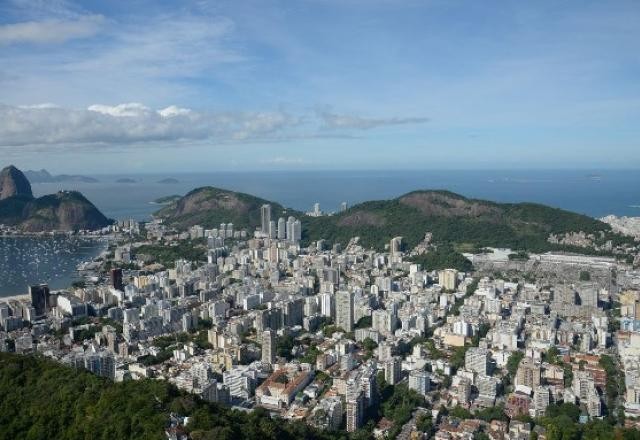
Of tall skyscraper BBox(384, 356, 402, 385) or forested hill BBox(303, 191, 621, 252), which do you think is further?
forested hill BBox(303, 191, 621, 252)

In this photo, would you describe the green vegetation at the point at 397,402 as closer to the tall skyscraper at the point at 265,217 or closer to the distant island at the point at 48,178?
the tall skyscraper at the point at 265,217

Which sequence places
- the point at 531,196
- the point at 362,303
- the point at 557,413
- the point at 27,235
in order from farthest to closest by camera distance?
the point at 531,196 → the point at 27,235 → the point at 362,303 → the point at 557,413

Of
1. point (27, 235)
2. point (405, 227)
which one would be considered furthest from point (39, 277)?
point (405, 227)

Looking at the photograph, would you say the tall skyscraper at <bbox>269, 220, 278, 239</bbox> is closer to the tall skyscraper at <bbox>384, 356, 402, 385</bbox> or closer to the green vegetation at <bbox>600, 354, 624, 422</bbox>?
the tall skyscraper at <bbox>384, 356, 402, 385</bbox>

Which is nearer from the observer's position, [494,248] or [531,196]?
[494,248]

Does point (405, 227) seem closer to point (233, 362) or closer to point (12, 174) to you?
point (233, 362)

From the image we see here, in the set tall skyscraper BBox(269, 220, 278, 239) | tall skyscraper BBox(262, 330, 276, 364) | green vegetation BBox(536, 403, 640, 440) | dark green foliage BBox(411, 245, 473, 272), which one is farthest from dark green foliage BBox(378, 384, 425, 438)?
tall skyscraper BBox(269, 220, 278, 239)

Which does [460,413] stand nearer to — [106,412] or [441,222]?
[106,412]
